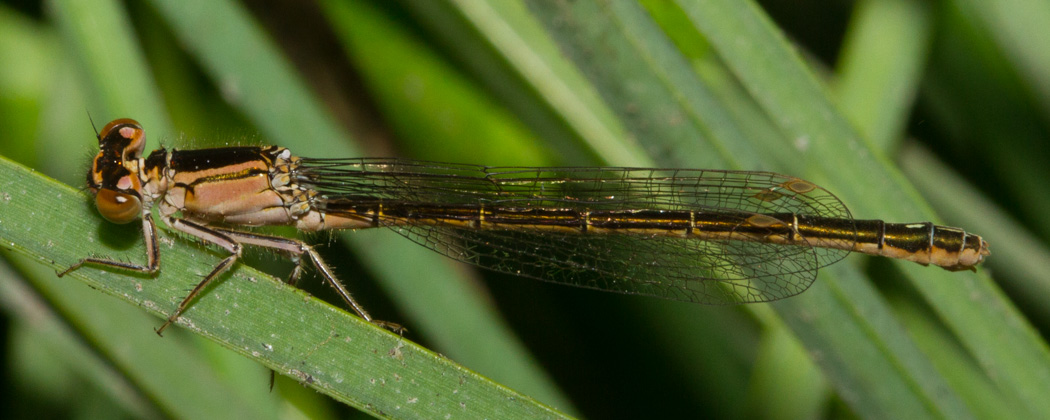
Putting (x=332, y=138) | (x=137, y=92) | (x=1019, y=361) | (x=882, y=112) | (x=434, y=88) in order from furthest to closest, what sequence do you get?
(x=434, y=88), (x=332, y=138), (x=882, y=112), (x=137, y=92), (x=1019, y=361)

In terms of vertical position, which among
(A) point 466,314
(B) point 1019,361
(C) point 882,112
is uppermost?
(C) point 882,112

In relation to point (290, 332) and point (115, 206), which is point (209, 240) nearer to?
point (115, 206)

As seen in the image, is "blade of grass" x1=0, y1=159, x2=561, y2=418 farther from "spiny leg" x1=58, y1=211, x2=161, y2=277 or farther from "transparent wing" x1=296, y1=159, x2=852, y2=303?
"transparent wing" x1=296, y1=159, x2=852, y2=303

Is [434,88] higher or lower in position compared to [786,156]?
higher

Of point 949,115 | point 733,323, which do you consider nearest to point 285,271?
point 733,323

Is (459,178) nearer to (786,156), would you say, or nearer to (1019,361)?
(786,156)

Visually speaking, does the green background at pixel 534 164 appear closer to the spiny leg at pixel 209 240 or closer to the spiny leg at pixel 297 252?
the spiny leg at pixel 209 240

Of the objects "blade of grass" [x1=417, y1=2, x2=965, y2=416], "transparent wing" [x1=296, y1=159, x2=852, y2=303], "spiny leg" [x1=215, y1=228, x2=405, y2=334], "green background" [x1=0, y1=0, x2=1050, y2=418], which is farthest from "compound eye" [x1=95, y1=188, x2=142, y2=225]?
"blade of grass" [x1=417, y1=2, x2=965, y2=416]
